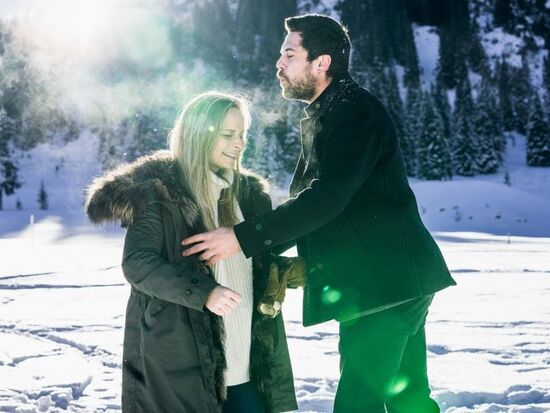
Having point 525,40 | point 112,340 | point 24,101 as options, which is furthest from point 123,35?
point 112,340

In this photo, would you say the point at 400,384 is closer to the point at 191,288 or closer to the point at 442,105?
the point at 191,288

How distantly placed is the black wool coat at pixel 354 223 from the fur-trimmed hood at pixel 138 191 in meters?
0.29

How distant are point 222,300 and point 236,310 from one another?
39cm

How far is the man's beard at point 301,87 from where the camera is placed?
2496 mm

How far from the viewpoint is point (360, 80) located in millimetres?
67625

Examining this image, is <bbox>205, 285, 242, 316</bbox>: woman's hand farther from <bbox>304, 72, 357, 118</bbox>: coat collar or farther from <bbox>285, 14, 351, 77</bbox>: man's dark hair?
<bbox>285, 14, 351, 77</bbox>: man's dark hair

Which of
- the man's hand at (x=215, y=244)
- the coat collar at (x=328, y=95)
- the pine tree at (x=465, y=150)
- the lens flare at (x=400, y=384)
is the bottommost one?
the pine tree at (x=465, y=150)

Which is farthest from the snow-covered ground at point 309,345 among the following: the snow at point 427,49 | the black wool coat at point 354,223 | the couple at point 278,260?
the snow at point 427,49

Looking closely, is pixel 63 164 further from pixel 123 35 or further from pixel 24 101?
pixel 123 35

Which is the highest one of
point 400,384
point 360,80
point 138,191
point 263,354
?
point 360,80

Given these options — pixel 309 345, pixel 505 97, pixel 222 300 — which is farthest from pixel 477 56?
pixel 222 300

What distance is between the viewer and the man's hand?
7.50 feet

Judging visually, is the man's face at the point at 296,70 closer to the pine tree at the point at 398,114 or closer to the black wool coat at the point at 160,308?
the black wool coat at the point at 160,308

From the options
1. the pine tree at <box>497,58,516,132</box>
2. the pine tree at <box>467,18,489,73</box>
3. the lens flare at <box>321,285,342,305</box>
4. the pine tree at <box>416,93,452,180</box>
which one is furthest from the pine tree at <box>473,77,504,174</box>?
the lens flare at <box>321,285,342,305</box>
